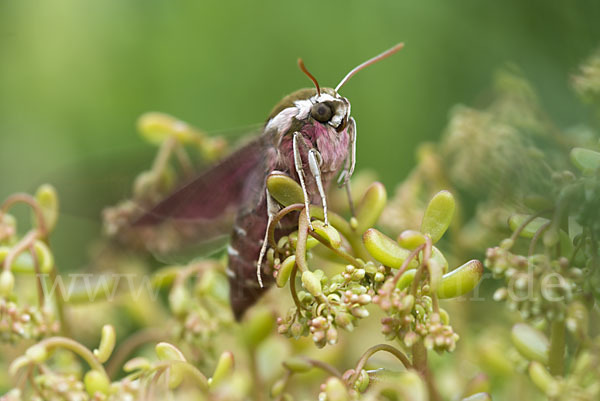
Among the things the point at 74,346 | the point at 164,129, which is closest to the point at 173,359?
the point at 74,346

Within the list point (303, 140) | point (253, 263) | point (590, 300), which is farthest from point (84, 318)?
point (590, 300)

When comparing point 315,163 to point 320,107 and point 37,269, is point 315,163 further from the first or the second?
point 37,269

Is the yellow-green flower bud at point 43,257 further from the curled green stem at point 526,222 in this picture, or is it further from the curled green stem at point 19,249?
Answer: the curled green stem at point 526,222

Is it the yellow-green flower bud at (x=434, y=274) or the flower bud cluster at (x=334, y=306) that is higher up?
the yellow-green flower bud at (x=434, y=274)

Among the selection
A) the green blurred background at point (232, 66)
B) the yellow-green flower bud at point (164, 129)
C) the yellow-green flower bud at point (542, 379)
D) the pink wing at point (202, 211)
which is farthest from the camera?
the green blurred background at point (232, 66)

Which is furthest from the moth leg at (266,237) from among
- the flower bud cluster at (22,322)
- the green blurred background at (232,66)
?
the green blurred background at (232,66)
